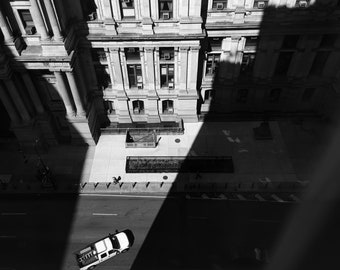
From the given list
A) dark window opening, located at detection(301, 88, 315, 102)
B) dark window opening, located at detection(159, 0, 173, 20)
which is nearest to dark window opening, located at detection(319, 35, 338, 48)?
dark window opening, located at detection(301, 88, 315, 102)

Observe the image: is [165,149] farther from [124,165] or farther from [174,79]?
[174,79]

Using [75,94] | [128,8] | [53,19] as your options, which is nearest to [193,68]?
[128,8]

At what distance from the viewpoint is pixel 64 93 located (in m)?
42.5

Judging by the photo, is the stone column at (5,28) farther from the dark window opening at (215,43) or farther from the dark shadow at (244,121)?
the dark window opening at (215,43)

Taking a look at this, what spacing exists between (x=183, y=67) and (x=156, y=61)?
3760 mm

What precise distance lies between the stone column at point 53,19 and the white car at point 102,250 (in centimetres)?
2398

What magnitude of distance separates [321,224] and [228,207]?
39.9 metres

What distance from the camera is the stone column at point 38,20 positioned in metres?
34.5

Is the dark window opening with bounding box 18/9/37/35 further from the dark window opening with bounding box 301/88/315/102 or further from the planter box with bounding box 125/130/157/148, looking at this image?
the dark window opening with bounding box 301/88/315/102

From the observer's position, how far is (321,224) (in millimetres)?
3943

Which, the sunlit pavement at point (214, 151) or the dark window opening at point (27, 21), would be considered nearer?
the dark window opening at point (27, 21)

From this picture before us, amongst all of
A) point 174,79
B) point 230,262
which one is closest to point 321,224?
point 230,262

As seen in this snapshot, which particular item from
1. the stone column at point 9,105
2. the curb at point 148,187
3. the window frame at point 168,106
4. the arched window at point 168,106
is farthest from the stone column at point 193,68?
the stone column at point 9,105

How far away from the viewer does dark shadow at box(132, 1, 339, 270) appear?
126 ft
